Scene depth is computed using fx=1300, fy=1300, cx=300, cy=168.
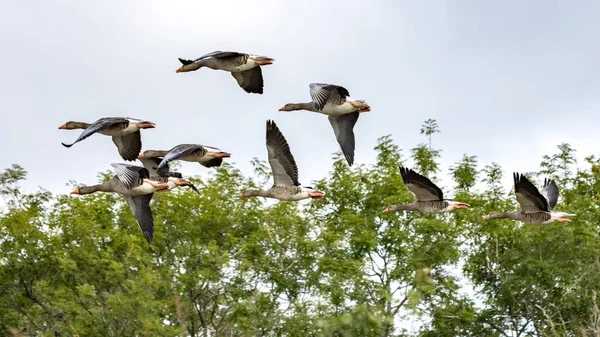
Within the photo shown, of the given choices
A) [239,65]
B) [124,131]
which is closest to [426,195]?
[239,65]

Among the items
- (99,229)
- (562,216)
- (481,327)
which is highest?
(99,229)

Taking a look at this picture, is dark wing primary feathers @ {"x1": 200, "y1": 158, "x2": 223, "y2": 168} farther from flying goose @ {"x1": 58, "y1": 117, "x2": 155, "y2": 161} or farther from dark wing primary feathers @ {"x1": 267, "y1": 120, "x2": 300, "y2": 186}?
flying goose @ {"x1": 58, "y1": 117, "x2": 155, "y2": 161}

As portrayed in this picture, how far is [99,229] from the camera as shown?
141 ft

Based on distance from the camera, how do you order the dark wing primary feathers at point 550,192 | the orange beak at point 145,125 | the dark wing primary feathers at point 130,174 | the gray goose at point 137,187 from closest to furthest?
the dark wing primary feathers at point 130,174 < the gray goose at point 137,187 < the orange beak at point 145,125 < the dark wing primary feathers at point 550,192

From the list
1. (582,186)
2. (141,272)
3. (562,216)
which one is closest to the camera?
(562,216)

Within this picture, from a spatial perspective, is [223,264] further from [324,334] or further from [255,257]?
[324,334]

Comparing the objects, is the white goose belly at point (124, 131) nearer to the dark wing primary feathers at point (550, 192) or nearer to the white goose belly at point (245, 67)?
the white goose belly at point (245, 67)

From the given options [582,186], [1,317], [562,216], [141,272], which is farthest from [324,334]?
[582,186]

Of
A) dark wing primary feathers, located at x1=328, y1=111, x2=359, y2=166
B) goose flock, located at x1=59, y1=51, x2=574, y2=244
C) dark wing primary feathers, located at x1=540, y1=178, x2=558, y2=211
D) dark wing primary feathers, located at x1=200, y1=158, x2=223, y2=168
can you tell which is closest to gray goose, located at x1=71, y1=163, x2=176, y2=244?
goose flock, located at x1=59, y1=51, x2=574, y2=244

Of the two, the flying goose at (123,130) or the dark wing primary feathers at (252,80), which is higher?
the dark wing primary feathers at (252,80)

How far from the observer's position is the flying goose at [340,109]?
21.3 meters

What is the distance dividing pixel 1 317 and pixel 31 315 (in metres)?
2.94

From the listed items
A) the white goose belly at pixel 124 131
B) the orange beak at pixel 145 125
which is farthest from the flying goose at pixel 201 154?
the white goose belly at pixel 124 131

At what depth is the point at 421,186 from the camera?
23.5 m
